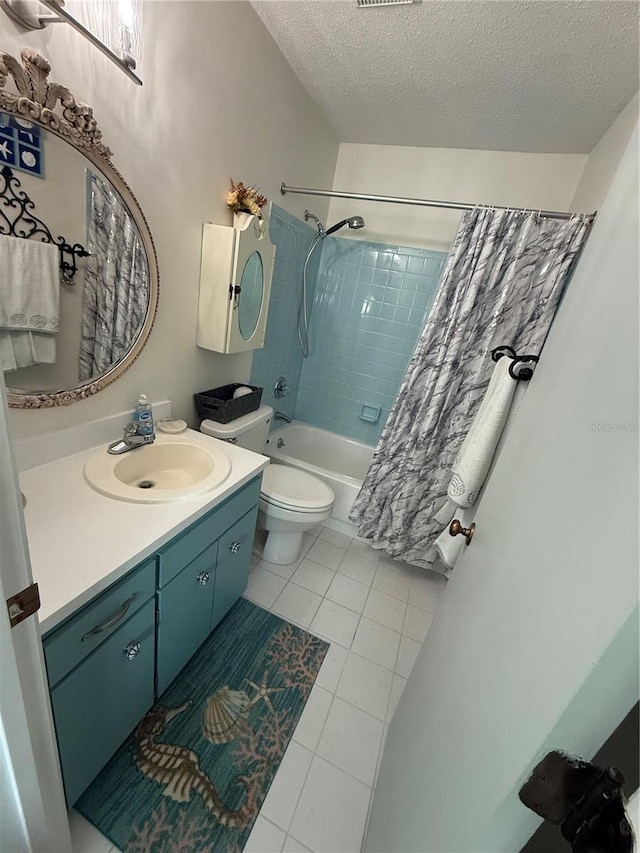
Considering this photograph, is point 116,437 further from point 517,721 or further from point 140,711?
point 517,721

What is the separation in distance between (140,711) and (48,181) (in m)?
1.50

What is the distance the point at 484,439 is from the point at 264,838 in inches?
54.5

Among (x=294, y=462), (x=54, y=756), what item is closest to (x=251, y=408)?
(x=294, y=462)

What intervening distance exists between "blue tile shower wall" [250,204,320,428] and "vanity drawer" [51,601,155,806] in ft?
4.67

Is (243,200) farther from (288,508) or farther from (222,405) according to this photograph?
(288,508)

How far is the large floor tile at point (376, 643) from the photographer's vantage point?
1466 millimetres

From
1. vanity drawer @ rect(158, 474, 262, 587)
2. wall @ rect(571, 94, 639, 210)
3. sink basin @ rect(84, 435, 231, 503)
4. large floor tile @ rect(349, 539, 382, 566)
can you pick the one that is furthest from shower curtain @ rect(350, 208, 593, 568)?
sink basin @ rect(84, 435, 231, 503)

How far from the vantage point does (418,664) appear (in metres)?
0.96

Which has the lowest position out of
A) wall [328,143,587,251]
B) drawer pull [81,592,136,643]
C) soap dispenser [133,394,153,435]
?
drawer pull [81,592,136,643]

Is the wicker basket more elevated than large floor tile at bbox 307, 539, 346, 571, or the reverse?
the wicker basket

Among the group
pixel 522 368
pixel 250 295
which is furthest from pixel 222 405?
pixel 522 368

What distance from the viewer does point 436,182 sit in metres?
2.08

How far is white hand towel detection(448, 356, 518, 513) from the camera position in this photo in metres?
1.23

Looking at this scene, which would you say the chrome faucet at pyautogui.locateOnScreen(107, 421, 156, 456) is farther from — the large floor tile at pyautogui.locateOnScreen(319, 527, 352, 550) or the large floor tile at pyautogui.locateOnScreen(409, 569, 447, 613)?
the large floor tile at pyautogui.locateOnScreen(409, 569, 447, 613)
